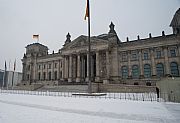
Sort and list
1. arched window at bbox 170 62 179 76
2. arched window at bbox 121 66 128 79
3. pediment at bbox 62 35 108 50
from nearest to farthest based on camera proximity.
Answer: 1. arched window at bbox 170 62 179 76
2. arched window at bbox 121 66 128 79
3. pediment at bbox 62 35 108 50

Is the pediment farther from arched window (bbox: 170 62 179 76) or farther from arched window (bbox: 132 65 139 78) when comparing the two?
arched window (bbox: 170 62 179 76)

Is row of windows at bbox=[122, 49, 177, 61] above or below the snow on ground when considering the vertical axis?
above

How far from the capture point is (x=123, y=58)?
54062mm

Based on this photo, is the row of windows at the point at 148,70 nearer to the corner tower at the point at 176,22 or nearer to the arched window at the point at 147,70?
the arched window at the point at 147,70

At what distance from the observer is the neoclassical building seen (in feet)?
154

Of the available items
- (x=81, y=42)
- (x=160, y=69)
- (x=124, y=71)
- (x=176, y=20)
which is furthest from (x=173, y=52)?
(x=81, y=42)

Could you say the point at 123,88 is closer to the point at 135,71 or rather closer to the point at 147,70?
the point at 135,71

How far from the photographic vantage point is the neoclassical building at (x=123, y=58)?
4688 centimetres

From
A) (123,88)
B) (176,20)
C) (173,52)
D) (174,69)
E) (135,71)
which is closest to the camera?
Answer: (123,88)

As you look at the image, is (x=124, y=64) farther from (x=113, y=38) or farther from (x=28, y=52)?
(x=28, y=52)

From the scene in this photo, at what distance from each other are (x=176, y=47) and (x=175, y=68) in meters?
6.21

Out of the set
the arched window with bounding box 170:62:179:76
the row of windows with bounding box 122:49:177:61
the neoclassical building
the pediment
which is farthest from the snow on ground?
the pediment

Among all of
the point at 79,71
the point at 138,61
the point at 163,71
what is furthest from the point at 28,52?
the point at 163,71

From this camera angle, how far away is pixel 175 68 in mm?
45812
